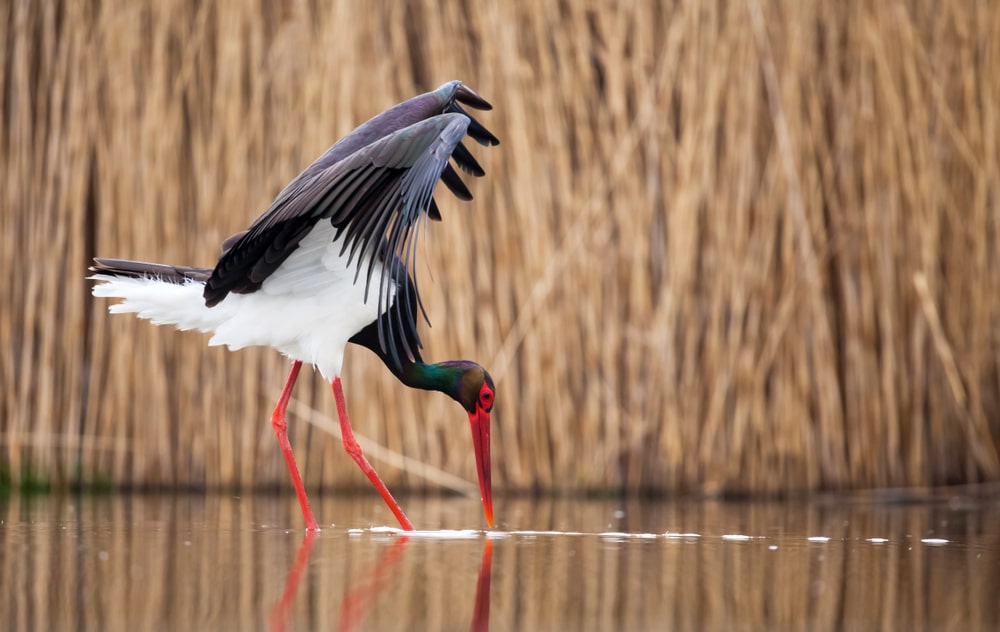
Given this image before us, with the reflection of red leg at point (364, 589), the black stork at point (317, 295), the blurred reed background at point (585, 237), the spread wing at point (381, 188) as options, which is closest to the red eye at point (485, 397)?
the black stork at point (317, 295)

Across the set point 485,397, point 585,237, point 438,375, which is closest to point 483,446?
point 485,397

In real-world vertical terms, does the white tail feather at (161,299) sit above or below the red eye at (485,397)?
above

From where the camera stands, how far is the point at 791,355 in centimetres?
551

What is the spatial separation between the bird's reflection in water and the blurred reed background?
213cm

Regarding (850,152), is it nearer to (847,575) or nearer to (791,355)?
(791,355)

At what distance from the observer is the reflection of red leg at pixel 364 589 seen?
2359 mm

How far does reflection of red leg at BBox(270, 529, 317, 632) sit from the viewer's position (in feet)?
7.58

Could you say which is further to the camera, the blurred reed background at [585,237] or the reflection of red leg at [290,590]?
the blurred reed background at [585,237]

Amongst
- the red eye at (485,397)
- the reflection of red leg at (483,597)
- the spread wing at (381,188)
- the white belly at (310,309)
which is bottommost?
the reflection of red leg at (483,597)

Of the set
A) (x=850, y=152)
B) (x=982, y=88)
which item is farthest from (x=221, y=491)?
(x=982, y=88)

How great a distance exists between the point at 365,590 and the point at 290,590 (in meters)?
0.15

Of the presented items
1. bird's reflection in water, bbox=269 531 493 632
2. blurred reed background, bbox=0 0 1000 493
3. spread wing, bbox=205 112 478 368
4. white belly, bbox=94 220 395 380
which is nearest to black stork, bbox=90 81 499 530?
white belly, bbox=94 220 395 380

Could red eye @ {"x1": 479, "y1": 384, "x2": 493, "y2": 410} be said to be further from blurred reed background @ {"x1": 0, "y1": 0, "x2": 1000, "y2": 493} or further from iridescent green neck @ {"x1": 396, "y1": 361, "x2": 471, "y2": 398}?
blurred reed background @ {"x1": 0, "y1": 0, "x2": 1000, "y2": 493}

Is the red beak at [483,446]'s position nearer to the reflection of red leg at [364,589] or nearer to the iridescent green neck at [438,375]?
the iridescent green neck at [438,375]
